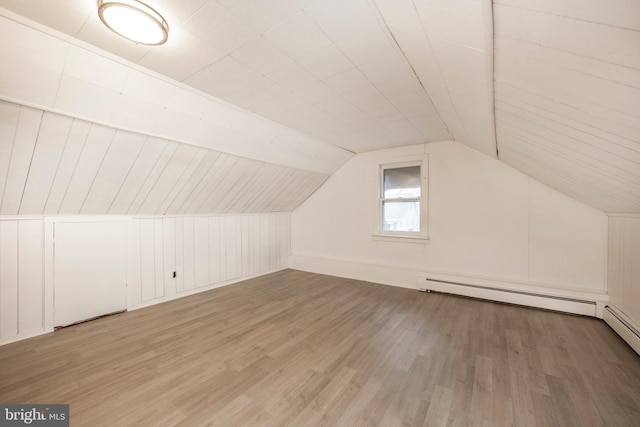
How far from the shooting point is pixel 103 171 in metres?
2.60

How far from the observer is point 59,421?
1541mm

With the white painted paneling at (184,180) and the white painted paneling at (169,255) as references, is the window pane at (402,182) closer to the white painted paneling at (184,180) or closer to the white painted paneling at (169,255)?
the white painted paneling at (184,180)

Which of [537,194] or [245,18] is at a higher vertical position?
[245,18]

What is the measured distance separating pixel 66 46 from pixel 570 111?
3096mm

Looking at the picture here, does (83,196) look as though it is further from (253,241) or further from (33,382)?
(253,241)

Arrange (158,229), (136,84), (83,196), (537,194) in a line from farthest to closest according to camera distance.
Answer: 1. (158,229)
2. (537,194)
3. (83,196)
4. (136,84)

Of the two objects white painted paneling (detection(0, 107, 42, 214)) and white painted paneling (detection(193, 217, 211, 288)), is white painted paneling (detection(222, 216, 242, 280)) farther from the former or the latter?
white painted paneling (detection(0, 107, 42, 214))

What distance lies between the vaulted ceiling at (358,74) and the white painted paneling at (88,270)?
0.35 metres

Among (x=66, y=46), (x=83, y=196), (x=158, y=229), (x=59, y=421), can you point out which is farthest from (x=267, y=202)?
(x=59, y=421)

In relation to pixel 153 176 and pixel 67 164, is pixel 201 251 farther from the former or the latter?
pixel 67 164

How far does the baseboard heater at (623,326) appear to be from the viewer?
2.23m

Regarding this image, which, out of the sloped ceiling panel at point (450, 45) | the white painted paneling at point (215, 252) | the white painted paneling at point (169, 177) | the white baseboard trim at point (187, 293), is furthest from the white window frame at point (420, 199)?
the white painted paneling at point (169, 177)

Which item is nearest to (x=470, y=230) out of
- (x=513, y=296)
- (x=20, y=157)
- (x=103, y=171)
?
(x=513, y=296)

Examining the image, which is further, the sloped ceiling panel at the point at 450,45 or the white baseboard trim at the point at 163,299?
the white baseboard trim at the point at 163,299
